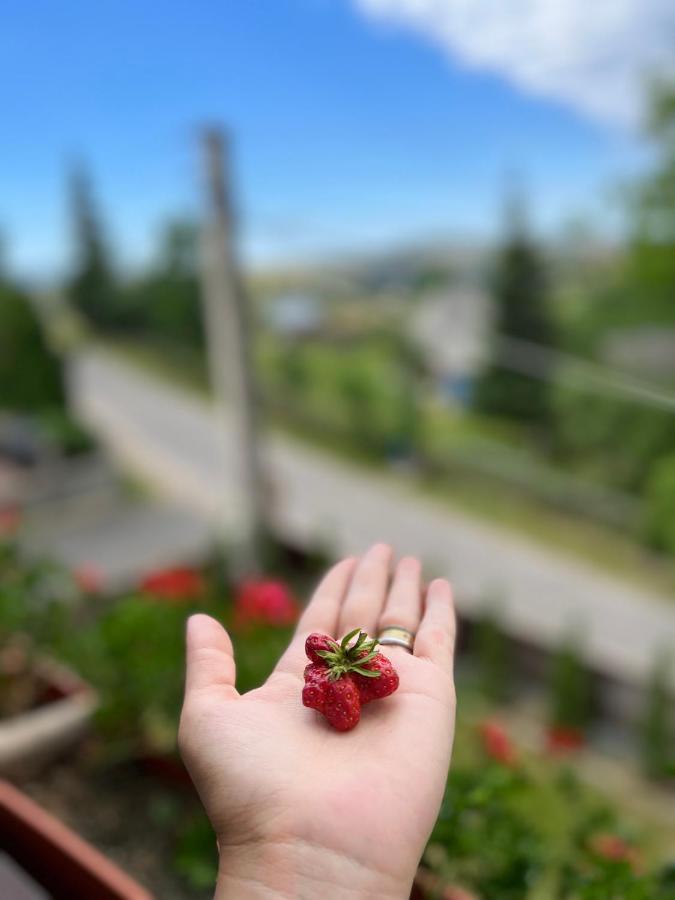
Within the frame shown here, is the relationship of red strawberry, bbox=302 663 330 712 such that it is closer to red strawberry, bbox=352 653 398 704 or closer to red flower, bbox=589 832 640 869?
red strawberry, bbox=352 653 398 704

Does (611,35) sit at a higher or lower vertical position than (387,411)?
higher

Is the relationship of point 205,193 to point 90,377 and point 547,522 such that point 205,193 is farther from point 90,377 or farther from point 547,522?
point 90,377

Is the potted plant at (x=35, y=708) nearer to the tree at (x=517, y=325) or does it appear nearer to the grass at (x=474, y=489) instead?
the grass at (x=474, y=489)

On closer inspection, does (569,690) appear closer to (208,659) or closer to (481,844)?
(481,844)

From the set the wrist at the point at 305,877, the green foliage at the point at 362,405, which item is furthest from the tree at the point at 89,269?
the wrist at the point at 305,877

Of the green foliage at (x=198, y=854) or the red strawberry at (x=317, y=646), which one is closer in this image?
the red strawberry at (x=317, y=646)

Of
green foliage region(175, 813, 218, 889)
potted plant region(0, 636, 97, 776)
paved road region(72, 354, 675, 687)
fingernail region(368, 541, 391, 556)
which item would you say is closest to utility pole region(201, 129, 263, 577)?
paved road region(72, 354, 675, 687)

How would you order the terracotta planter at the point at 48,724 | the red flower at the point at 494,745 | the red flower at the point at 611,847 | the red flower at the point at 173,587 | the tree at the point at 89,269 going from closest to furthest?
the red flower at the point at 611,847 → the terracotta planter at the point at 48,724 → the red flower at the point at 494,745 → the red flower at the point at 173,587 → the tree at the point at 89,269

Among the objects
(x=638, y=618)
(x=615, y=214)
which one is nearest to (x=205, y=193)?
(x=638, y=618)
